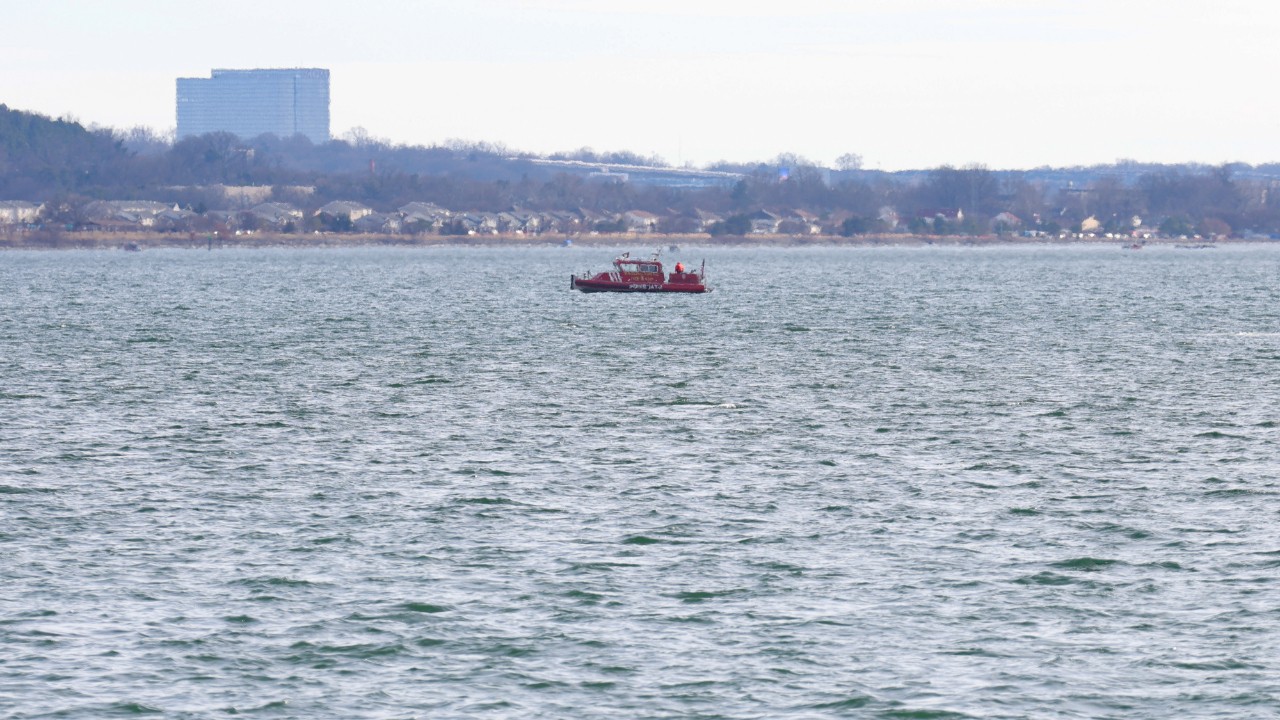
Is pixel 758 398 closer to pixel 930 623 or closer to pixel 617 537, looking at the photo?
pixel 617 537

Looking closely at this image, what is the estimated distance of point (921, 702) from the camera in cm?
2491

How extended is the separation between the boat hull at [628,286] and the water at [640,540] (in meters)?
75.1

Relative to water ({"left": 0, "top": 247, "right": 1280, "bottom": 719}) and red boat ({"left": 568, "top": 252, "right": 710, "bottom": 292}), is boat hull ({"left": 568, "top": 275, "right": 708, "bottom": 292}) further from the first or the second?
water ({"left": 0, "top": 247, "right": 1280, "bottom": 719})

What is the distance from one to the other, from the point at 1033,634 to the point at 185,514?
19.4 m

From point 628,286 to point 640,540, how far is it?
119713 mm

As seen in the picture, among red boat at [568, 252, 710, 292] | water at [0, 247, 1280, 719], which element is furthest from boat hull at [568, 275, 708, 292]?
water at [0, 247, 1280, 719]

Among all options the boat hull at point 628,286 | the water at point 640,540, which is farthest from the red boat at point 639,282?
the water at point 640,540

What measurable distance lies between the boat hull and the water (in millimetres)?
75063

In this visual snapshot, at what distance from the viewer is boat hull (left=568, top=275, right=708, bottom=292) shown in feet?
506

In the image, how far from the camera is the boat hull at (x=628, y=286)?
154m

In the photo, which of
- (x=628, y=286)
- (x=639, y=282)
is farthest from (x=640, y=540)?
(x=639, y=282)

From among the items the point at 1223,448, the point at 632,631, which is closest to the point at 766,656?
the point at 632,631

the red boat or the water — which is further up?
the red boat

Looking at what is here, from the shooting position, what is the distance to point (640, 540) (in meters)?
35.8
